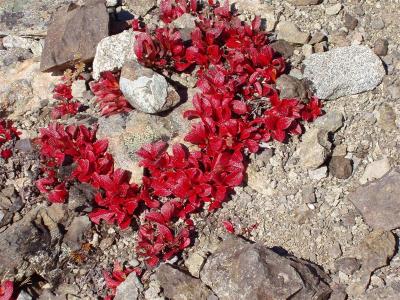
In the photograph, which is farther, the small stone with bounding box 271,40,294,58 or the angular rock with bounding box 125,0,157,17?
the angular rock with bounding box 125,0,157,17

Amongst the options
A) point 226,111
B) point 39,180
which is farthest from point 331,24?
point 39,180

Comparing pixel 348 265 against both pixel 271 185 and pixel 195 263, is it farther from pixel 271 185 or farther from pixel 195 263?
pixel 195 263

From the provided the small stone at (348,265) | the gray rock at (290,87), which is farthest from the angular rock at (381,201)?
the gray rock at (290,87)

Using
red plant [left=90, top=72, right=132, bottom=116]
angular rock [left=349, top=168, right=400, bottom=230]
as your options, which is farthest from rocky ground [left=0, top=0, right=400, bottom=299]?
red plant [left=90, top=72, right=132, bottom=116]

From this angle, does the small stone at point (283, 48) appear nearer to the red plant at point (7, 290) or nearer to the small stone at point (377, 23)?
the small stone at point (377, 23)

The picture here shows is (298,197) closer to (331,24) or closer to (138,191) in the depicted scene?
(138,191)

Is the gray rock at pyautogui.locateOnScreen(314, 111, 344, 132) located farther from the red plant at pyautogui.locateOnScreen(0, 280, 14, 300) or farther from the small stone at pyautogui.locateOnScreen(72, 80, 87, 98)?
the red plant at pyautogui.locateOnScreen(0, 280, 14, 300)

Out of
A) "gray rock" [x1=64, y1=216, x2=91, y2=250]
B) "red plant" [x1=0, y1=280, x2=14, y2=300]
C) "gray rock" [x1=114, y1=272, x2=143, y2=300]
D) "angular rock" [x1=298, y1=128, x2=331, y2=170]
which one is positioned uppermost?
"angular rock" [x1=298, y1=128, x2=331, y2=170]
